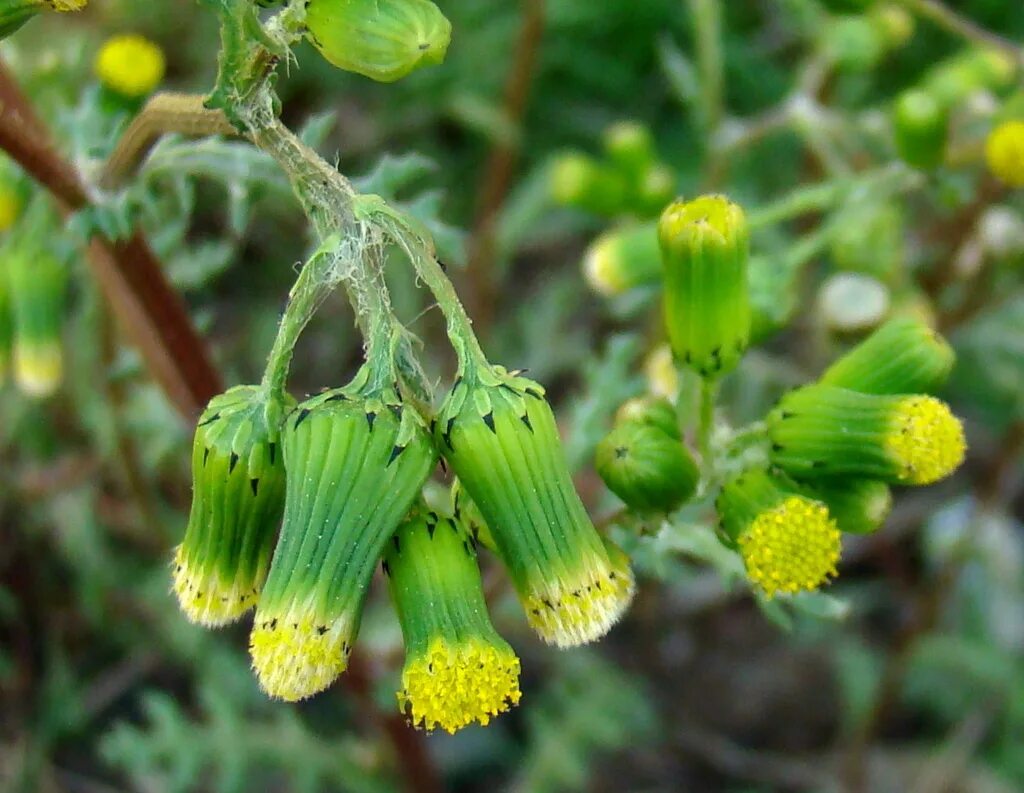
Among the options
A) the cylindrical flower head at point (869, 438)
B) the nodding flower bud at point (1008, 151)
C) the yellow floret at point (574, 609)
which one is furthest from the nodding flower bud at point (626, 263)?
the yellow floret at point (574, 609)

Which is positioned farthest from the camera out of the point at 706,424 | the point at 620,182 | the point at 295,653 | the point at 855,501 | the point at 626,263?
the point at 620,182

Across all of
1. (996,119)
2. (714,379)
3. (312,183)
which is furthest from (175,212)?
(996,119)

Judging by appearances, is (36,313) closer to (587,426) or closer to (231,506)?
(231,506)

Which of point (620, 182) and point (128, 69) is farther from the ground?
point (128, 69)

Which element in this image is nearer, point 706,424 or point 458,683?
point 458,683

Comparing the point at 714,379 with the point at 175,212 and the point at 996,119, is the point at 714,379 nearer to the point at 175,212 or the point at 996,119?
the point at 996,119

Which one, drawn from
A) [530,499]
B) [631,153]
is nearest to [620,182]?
[631,153]

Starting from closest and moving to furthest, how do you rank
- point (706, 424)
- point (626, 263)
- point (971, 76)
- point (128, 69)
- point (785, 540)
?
1. point (785, 540)
2. point (706, 424)
3. point (128, 69)
4. point (626, 263)
5. point (971, 76)
